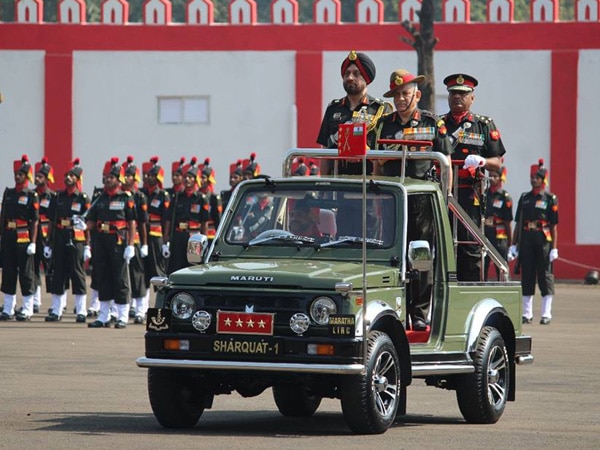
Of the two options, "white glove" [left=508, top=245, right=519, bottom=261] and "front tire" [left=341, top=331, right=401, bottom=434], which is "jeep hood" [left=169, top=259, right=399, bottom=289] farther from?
"white glove" [left=508, top=245, right=519, bottom=261]

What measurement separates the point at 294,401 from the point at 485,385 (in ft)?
Result: 4.87

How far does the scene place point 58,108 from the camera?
3991 centimetres

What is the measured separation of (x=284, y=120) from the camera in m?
39.6

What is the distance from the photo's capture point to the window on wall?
131 ft

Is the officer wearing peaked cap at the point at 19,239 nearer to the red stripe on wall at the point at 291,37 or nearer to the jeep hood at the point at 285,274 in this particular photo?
the jeep hood at the point at 285,274

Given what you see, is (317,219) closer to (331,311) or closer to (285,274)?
(285,274)

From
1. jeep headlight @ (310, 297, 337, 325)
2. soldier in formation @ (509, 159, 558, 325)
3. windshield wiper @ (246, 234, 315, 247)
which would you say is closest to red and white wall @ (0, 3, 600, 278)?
soldier in formation @ (509, 159, 558, 325)

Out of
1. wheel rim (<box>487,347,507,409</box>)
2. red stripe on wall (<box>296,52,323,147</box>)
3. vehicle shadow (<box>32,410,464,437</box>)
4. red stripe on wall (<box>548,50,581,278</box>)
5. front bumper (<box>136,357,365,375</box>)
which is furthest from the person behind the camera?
red stripe on wall (<box>296,52,323,147</box>)

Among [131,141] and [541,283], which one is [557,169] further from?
[541,283]

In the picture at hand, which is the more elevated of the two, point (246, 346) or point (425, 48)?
point (425, 48)

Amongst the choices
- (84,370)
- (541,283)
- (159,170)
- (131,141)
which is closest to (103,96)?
(131,141)

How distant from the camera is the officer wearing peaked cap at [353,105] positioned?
46.8 ft

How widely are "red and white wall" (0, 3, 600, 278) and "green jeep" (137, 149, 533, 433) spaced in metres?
25.3

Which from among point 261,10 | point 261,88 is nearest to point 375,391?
point 261,88
